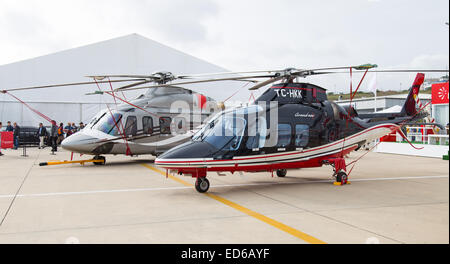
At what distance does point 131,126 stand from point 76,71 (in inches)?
687

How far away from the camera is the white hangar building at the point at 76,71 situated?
26828 millimetres

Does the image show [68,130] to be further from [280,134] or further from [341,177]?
[341,177]

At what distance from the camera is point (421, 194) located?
777 cm

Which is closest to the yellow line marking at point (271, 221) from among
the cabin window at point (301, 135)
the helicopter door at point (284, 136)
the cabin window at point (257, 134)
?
the cabin window at point (257, 134)

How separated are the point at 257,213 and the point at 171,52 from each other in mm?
25874

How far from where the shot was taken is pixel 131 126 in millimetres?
13047

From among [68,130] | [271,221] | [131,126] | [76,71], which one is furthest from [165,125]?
[76,71]

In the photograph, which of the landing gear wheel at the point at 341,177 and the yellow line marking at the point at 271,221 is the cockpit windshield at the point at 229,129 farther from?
the landing gear wheel at the point at 341,177

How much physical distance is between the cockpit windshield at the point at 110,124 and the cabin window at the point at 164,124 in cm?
150

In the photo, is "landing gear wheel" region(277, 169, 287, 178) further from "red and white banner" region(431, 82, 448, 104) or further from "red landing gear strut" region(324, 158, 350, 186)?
"red and white banner" region(431, 82, 448, 104)
